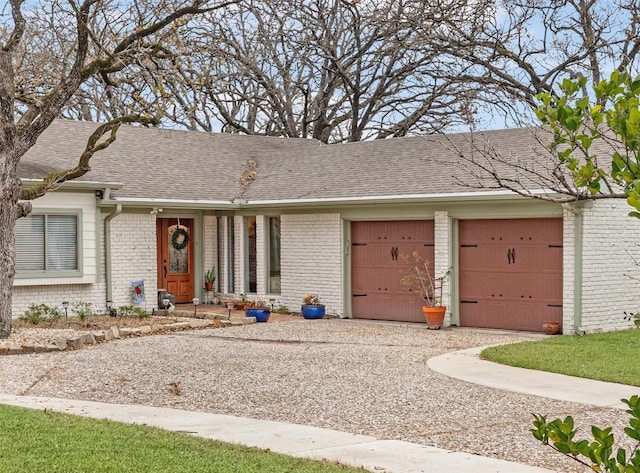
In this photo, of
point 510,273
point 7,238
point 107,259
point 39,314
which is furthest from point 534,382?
point 107,259

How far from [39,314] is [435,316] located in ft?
25.0

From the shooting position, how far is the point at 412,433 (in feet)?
28.8

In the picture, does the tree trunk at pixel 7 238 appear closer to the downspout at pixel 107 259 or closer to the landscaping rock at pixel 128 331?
the landscaping rock at pixel 128 331

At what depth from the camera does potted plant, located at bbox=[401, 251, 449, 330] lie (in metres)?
18.0

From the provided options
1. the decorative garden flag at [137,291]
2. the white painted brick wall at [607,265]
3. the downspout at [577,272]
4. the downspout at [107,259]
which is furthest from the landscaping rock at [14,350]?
the white painted brick wall at [607,265]

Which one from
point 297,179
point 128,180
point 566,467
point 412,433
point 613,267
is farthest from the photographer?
point 297,179

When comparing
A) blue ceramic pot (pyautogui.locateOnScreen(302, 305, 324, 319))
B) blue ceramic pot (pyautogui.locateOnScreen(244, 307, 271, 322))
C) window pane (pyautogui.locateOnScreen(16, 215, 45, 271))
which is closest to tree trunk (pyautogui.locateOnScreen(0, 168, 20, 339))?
window pane (pyautogui.locateOnScreen(16, 215, 45, 271))

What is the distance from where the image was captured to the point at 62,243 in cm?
1908

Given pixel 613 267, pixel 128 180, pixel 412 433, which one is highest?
pixel 128 180

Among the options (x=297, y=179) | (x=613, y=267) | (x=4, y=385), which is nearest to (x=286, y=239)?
(x=297, y=179)

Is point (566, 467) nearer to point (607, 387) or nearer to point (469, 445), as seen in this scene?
point (469, 445)

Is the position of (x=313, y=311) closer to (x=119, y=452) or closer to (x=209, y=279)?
(x=209, y=279)

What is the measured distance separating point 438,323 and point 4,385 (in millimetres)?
9201

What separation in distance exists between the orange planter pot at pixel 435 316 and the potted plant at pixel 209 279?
6.82 meters
